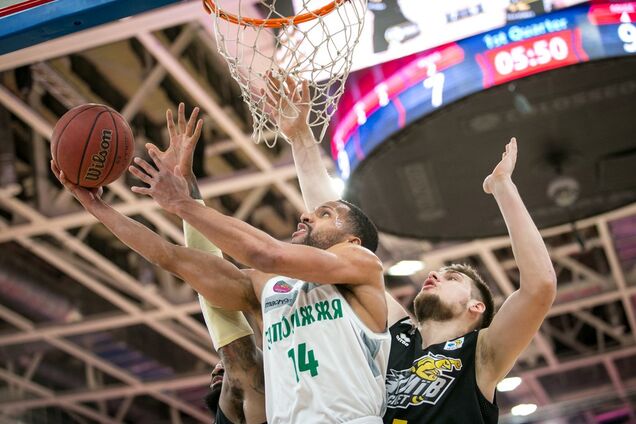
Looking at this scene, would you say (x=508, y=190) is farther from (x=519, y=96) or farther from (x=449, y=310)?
(x=519, y=96)

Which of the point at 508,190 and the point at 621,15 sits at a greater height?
the point at 621,15

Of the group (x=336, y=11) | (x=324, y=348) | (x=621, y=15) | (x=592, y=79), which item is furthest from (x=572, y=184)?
(x=324, y=348)

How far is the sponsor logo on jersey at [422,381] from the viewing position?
3.43 m

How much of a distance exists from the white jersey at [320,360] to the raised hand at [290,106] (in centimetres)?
108

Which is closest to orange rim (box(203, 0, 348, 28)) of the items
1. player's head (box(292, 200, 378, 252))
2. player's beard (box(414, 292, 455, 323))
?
player's head (box(292, 200, 378, 252))

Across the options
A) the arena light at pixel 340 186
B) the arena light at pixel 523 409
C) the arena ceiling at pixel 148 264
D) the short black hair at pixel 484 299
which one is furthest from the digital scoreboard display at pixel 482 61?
the arena light at pixel 523 409

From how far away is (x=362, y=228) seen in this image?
3.58 metres

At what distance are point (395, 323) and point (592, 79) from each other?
3.30 metres

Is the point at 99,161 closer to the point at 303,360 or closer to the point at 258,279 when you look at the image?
the point at 258,279

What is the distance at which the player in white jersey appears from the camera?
3107 millimetres

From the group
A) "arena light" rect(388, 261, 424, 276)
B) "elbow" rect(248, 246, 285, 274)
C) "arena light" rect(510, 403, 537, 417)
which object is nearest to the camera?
"elbow" rect(248, 246, 285, 274)

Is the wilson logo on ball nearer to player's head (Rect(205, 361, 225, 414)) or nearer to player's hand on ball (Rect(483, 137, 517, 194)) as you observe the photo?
player's head (Rect(205, 361, 225, 414))

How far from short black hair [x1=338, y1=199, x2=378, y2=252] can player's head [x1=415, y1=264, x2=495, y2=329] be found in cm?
36

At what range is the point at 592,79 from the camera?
21.7 feet
